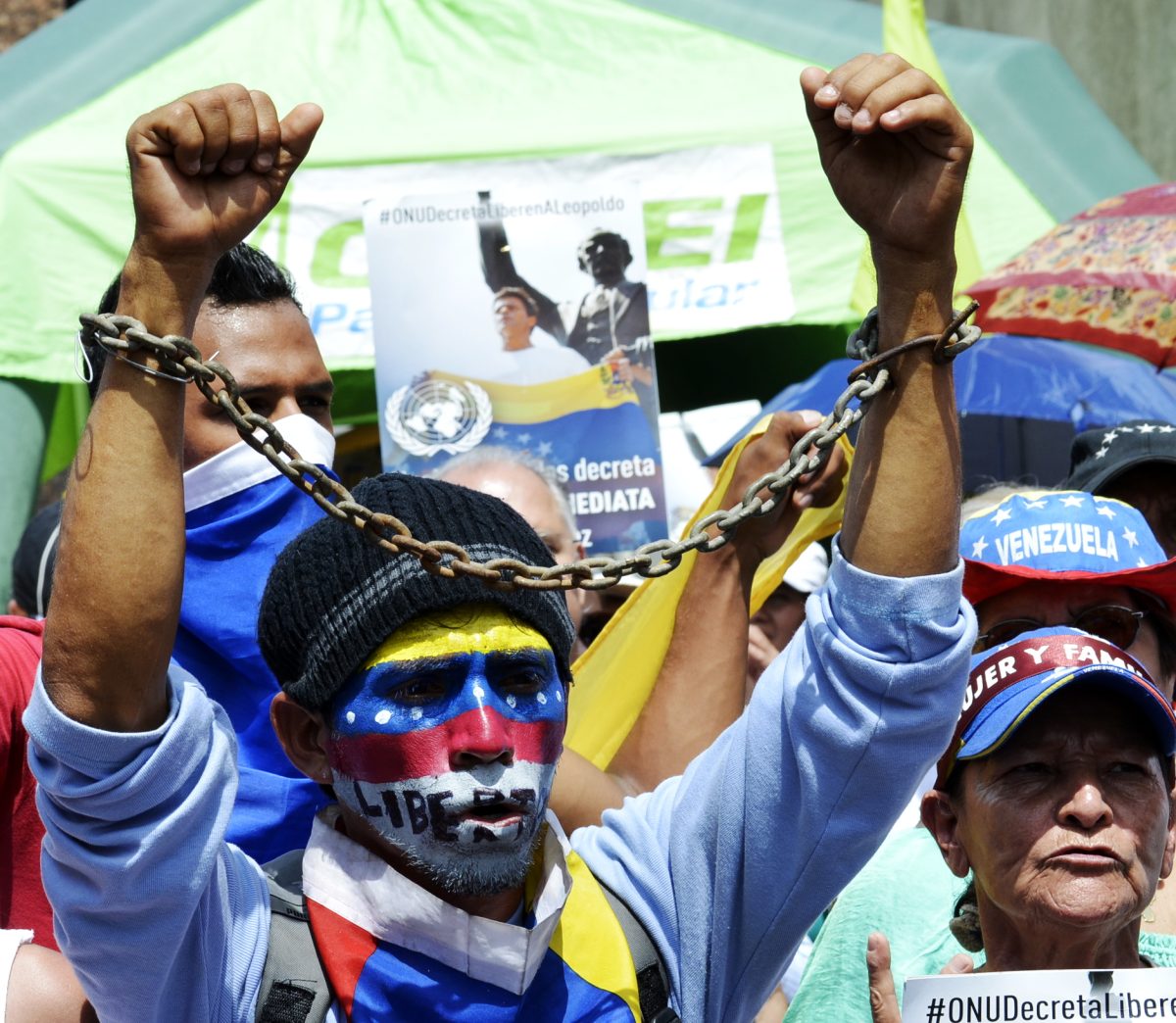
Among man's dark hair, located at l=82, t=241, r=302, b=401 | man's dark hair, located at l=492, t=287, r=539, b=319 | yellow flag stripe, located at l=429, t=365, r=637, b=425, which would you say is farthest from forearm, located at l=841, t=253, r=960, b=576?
man's dark hair, located at l=492, t=287, r=539, b=319

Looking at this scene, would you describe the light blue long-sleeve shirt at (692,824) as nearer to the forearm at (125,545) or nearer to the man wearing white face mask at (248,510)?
the forearm at (125,545)

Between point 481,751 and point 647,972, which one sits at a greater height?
point 481,751

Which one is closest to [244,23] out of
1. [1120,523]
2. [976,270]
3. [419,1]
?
[419,1]

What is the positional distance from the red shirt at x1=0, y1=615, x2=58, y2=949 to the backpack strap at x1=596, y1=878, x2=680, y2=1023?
2.50ft

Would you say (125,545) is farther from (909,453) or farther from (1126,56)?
(1126,56)

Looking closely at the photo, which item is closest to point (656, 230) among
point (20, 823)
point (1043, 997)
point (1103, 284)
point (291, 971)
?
point (1103, 284)

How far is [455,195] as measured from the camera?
14.8ft

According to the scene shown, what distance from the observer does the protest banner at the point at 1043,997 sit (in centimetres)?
190

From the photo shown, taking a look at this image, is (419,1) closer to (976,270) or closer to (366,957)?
(976,270)

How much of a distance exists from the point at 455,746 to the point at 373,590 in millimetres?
188

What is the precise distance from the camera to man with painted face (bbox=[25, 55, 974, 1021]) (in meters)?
1.61

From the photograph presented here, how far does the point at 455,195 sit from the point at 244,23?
8.74ft

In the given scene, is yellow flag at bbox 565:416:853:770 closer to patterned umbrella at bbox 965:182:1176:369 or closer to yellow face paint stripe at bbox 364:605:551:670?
yellow face paint stripe at bbox 364:605:551:670

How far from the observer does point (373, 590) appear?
1896mm
